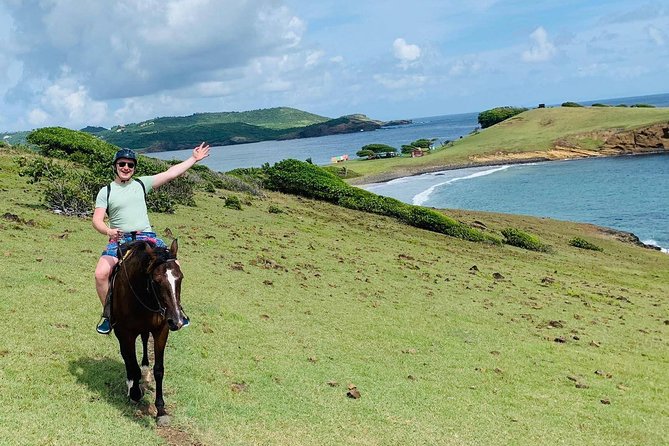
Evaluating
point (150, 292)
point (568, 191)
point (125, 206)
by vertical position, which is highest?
point (125, 206)

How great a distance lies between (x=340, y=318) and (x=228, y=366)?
5116mm

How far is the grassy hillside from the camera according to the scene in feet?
382

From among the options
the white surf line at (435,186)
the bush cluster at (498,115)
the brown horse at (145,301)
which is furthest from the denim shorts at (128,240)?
the bush cluster at (498,115)

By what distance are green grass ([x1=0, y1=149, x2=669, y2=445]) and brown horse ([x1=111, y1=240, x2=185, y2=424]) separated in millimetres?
785

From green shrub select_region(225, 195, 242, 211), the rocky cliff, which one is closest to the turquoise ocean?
the rocky cliff

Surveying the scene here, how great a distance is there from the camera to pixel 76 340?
10180 mm

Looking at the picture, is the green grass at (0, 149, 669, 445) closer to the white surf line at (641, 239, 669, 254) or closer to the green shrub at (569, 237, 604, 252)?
the green shrub at (569, 237, 604, 252)

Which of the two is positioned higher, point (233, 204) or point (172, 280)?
point (172, 280)

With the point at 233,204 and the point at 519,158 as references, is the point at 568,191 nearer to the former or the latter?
the point at 519,158

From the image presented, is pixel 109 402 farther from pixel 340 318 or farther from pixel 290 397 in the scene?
pixel 340 318

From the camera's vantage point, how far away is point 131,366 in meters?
8.08

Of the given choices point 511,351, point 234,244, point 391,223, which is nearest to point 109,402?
point 511,351

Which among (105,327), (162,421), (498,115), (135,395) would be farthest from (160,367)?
(498,115)

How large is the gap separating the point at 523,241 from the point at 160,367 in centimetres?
3084
